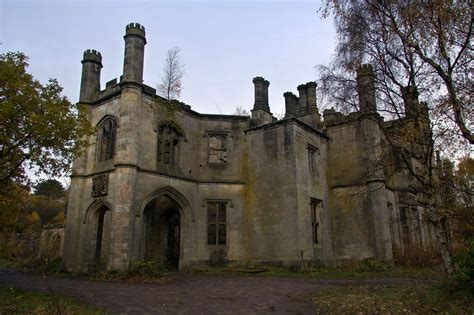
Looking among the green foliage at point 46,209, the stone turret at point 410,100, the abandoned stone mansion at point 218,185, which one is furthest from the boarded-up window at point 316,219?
the green foliage at point 46,209

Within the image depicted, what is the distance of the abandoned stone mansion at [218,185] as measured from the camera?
55.2ft

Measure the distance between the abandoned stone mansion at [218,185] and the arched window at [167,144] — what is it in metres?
0.05

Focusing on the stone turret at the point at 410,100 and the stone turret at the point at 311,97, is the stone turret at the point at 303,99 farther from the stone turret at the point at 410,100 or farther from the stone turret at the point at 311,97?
the stone turret at the point at 410,100

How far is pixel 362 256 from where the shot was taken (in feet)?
62.5

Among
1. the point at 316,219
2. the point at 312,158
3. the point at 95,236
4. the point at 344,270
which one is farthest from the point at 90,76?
the point at 344,270

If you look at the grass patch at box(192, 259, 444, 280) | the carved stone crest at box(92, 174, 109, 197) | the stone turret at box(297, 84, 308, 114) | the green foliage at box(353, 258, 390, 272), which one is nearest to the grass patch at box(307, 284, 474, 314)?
the grass patch at box(192, 259, 444, 280)

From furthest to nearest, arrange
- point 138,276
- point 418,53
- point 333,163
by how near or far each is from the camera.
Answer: point 333,163 < point 138,276 < point 418,53

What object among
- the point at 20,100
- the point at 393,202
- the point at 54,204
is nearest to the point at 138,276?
the point at 20,100

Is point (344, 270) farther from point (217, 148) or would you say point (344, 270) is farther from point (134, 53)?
point (134, 53)

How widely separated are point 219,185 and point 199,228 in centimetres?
242

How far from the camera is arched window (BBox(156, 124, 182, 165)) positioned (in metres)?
18.2

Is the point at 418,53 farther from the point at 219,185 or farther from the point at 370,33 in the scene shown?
the point at 219,185

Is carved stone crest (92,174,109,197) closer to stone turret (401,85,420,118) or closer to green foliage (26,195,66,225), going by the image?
stone turret (401,85,420,118)

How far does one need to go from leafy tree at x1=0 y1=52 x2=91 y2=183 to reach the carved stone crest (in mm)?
4878
